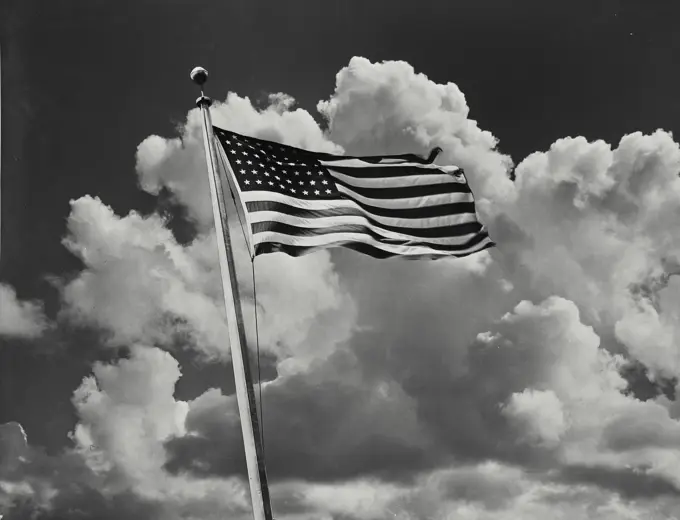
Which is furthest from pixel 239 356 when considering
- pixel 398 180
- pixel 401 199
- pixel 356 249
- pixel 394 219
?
pixel 398 180

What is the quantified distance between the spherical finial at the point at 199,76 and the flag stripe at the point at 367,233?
4439mm

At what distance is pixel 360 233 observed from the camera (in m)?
21.0

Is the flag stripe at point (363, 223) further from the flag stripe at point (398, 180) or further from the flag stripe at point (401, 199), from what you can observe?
the flag stripe at point (398, 180)

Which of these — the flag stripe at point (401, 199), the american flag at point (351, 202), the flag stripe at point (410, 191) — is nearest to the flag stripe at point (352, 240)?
the american flag at point (351, 202)

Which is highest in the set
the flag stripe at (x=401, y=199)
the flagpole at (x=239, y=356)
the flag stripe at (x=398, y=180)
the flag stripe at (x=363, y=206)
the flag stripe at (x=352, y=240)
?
the flag stripe at (x=398, y=180)

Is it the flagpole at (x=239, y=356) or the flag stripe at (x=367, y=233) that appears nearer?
the flagpole at (x=239, y=356)

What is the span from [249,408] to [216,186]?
17.0 ft

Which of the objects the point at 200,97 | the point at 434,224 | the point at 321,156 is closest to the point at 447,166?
the point at 434,224

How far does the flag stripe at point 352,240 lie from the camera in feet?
60.5

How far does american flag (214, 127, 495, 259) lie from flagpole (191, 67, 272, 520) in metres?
0.89

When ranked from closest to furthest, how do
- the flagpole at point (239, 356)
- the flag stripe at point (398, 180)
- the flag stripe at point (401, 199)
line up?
the flagpole at point (239, 356) < the flag stripe at point (401, 199) < the flag stripe at point (398, 180)

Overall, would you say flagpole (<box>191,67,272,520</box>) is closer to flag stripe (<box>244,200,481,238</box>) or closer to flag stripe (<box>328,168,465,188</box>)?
flag stripe (<box>244,200,481,238</box>)

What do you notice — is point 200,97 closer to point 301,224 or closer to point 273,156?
point 273,156

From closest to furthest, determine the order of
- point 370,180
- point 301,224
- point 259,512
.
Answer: point 259,512
point 301,224
point 370,180
